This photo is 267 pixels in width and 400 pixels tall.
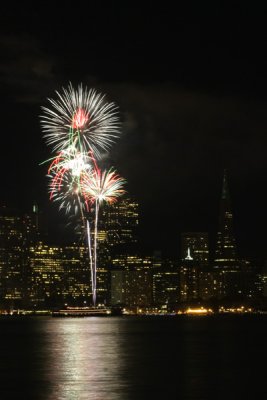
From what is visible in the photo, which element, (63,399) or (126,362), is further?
(126,362)

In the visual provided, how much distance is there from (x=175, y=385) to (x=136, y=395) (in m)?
5.77

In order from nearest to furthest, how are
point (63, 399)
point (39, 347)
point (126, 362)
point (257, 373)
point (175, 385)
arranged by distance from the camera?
1. point (63, 399)
2. point (175, 385)
3. point (257, 373)
4. point (126, 362)
5. point (39, 347)

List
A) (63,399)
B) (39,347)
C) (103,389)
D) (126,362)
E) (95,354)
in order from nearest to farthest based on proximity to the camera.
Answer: (63,399) < (103,389) < (126,362) < (95,354) < (39,347)

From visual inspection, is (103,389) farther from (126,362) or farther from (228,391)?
(126,362)

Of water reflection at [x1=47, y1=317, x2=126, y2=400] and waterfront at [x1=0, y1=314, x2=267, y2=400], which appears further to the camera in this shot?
waterfront at [x1=0, y1=314, x2=267, y2=400]

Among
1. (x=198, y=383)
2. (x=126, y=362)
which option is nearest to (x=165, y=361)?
(x=126, y=362)

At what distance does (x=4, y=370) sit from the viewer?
60500 millimetres

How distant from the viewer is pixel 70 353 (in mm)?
75188

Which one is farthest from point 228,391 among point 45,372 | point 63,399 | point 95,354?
point 95,354

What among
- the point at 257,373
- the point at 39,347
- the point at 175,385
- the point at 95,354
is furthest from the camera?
the point at 39,347

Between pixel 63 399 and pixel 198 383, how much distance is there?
36.3ft

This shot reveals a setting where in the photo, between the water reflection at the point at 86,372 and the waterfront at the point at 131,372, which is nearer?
the water reflection at the point at 86,372

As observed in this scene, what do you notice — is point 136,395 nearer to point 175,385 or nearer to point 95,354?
point 175,385

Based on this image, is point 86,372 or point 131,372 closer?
point 86,372
